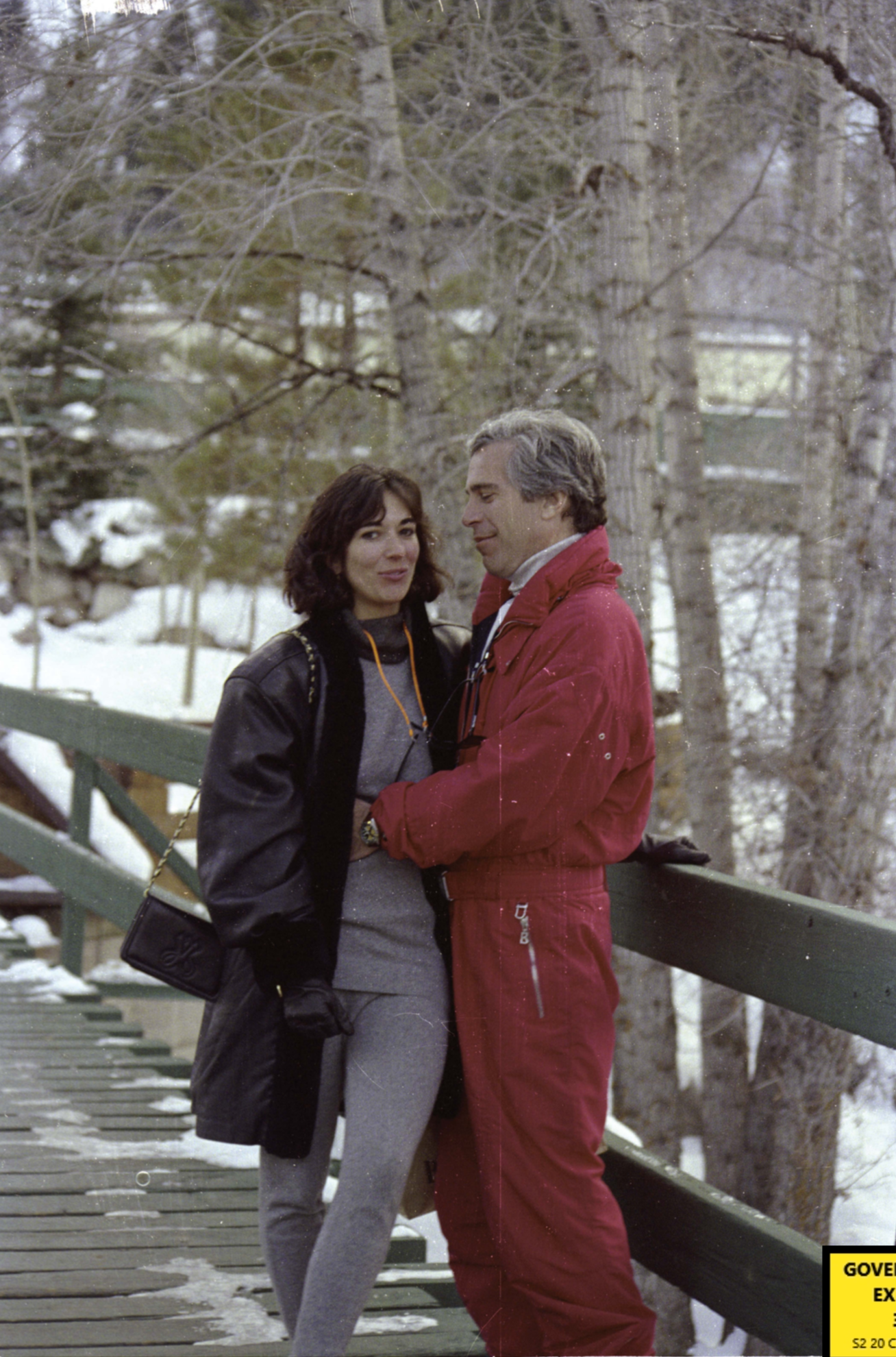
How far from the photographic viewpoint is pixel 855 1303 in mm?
2164

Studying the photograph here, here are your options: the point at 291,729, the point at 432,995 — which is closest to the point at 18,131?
the point at 291,729

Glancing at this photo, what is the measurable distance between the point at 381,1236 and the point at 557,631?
1.05 metres

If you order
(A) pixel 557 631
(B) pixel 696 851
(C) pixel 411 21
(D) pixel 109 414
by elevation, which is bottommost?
(B) pixel 696 851

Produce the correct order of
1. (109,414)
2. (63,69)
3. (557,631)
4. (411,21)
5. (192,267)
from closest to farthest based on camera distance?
1. (557,631)
2. (63,69)
3. (411,21)
4. (192,267)
5. (109,414)

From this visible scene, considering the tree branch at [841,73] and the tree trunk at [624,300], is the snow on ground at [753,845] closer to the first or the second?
the tree trunk at [624,300]

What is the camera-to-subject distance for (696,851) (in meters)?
2.68

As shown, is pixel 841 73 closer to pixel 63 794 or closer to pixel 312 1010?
pixel 312 1010

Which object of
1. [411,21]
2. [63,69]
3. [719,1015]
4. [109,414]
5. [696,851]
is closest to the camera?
[696,851]

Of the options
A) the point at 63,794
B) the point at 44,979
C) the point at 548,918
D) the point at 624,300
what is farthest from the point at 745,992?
the point at 63,794

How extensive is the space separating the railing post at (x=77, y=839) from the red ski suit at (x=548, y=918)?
3848 mm

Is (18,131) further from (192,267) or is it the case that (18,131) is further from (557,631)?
(557,631)

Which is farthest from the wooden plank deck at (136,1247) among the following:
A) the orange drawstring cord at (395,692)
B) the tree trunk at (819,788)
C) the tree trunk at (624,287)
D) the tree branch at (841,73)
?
the tree branch at (841,73)

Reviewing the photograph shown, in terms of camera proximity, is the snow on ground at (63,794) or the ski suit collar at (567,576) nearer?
the ski suit collar at (567,576)

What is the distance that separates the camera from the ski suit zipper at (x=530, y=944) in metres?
2.22
